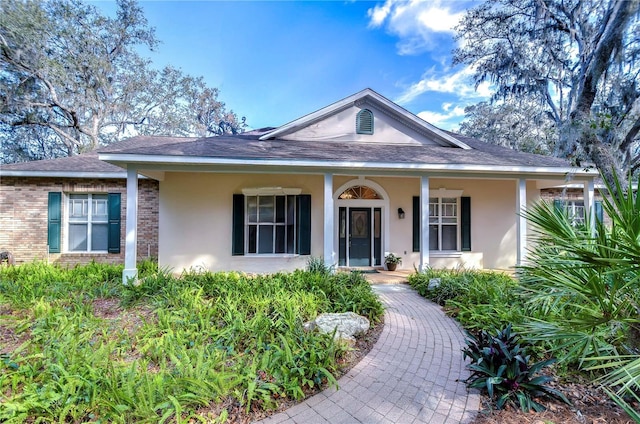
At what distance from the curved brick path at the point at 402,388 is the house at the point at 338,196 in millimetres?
3630

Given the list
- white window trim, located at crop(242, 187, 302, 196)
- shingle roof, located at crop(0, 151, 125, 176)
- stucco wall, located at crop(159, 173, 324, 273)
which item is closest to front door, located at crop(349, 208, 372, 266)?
stucco wall, located at crop(159, 173, 324, 273)

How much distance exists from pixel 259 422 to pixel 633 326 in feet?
10.2

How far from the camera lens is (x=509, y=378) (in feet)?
8.80

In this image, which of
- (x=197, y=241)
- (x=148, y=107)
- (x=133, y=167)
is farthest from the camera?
(x=148, y=107)

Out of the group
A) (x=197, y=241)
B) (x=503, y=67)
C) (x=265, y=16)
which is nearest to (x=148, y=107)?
(x=265, y=16)

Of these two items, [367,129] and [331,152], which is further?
[367,129]

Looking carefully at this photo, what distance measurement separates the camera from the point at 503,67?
14.3 metres

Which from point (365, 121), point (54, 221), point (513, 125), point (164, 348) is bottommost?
point (164, 348)

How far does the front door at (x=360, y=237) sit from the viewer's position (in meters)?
9.10

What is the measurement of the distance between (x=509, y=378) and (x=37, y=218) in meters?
11.6

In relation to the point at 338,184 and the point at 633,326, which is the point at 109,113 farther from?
the point at 633,326

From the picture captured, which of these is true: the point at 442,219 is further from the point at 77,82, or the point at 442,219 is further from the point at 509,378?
the point at 77,82

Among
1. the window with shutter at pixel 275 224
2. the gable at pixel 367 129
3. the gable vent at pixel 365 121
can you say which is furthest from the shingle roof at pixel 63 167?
the gable vent at pixel 365 121

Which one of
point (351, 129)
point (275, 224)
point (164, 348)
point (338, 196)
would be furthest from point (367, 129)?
point (164, 348)
